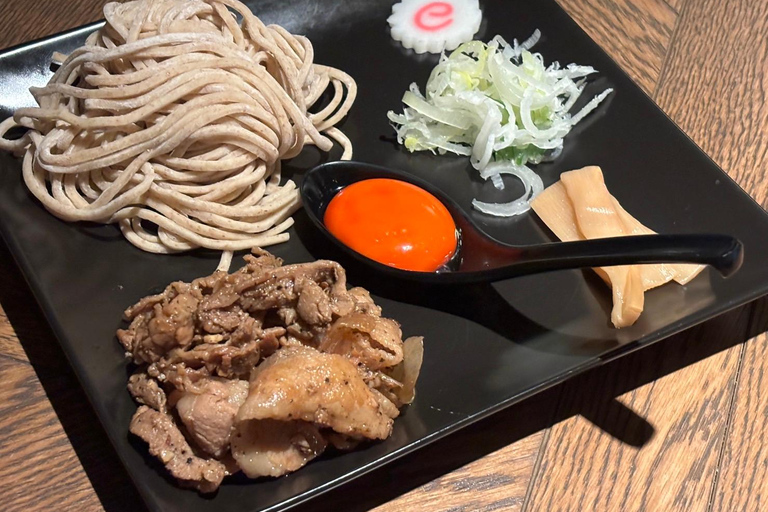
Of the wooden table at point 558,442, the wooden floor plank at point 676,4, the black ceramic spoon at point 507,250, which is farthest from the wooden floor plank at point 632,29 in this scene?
the black ceramic spoon at point 507,250

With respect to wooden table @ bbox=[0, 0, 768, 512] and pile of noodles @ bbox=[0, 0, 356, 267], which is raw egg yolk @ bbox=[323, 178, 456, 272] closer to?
pile of noodles @ bbox=[0, 0, 356, 267]

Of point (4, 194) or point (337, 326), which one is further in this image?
point (4, 194)

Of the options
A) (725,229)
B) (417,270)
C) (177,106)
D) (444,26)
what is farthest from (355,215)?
(725,229)

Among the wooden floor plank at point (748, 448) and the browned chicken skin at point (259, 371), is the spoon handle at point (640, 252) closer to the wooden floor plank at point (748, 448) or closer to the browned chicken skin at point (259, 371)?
the browned chicken skin at point (259, 371)

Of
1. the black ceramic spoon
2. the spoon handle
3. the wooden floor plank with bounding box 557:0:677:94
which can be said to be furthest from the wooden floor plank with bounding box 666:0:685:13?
the spoon handle

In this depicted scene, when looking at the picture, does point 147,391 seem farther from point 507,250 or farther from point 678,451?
point 678,451

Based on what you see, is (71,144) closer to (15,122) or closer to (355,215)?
(15,122)
